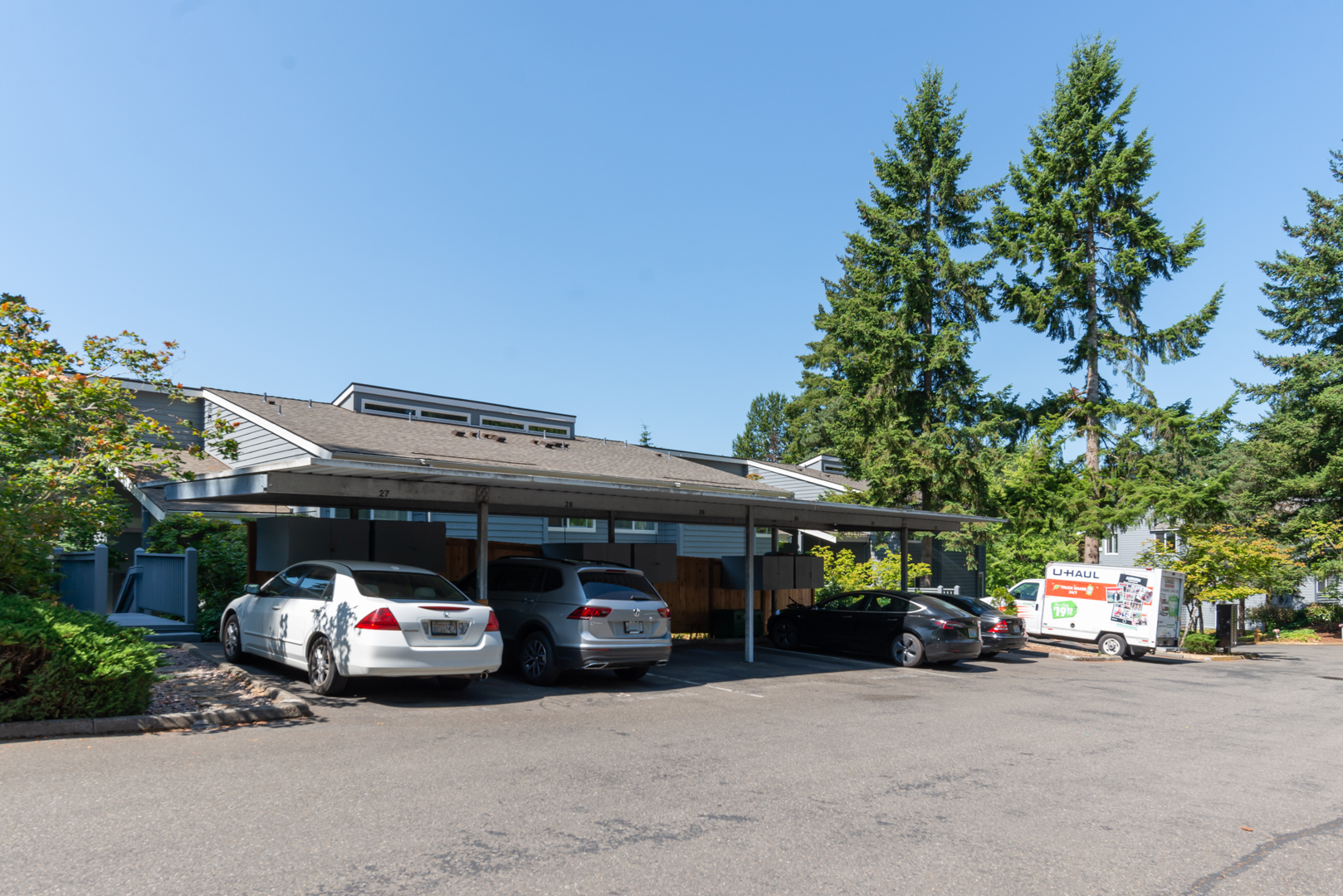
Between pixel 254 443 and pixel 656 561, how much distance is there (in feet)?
30.0

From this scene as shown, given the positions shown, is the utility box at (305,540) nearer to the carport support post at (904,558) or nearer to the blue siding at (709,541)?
the carport support post at (904,558)

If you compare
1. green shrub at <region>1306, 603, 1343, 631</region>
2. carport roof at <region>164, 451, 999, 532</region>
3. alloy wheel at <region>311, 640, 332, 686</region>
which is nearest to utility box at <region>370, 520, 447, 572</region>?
carport roof at <region>164, 451, 999, 532</region>

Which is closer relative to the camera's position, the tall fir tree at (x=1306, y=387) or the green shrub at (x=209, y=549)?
the green shrub at (x=209, y=549)

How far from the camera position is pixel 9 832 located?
200 inches

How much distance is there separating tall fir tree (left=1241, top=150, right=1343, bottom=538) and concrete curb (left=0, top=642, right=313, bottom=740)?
3997 centimetres

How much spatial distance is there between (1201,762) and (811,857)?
5.63m

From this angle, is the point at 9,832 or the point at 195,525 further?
the point at 195,525

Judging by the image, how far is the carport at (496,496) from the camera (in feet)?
36.4

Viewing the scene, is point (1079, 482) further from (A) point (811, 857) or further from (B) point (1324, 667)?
(A) point (811, 857)

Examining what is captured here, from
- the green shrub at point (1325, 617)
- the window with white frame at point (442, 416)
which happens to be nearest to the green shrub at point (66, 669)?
the window with white frame at point (442, 416)

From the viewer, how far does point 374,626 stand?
31.7 ft

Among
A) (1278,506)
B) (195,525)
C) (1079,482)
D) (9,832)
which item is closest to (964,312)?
(1079,482)

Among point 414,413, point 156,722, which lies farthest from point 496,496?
point 414,413

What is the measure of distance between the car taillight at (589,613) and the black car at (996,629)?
29.1ft
